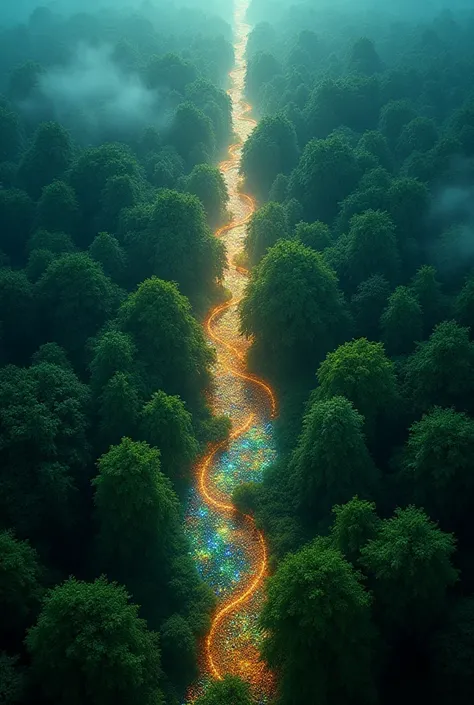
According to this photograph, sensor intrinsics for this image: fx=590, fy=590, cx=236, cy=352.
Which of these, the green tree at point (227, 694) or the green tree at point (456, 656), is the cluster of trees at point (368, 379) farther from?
the green tree at point (227, 694)

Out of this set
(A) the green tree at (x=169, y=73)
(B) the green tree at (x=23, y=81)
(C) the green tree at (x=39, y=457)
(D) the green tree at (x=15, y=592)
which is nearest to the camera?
(D) the green tree at (x=15, y=592)

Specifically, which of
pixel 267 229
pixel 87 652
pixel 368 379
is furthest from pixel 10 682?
pixel 267 229

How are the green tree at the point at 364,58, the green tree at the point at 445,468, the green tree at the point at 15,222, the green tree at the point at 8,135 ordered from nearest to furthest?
the green tree at the point at 445,468
the green tree at the point at 15,222
the green tree at the point at 8,135
the green tree at the point at 364,58

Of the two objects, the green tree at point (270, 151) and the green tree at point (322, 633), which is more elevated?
the green tree at point (270, 151)

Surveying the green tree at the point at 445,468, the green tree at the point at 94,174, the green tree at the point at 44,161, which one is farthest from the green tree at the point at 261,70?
the green tree at the point at 445,468

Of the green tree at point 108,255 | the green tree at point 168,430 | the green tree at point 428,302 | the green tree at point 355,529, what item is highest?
the green tree at point 108,255

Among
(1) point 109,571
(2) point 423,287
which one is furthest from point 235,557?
(2) point 423,287

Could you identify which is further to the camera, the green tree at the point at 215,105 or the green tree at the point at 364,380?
the green tree at the point at 215,105

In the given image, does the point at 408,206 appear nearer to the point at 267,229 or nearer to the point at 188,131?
the point at 267,229
